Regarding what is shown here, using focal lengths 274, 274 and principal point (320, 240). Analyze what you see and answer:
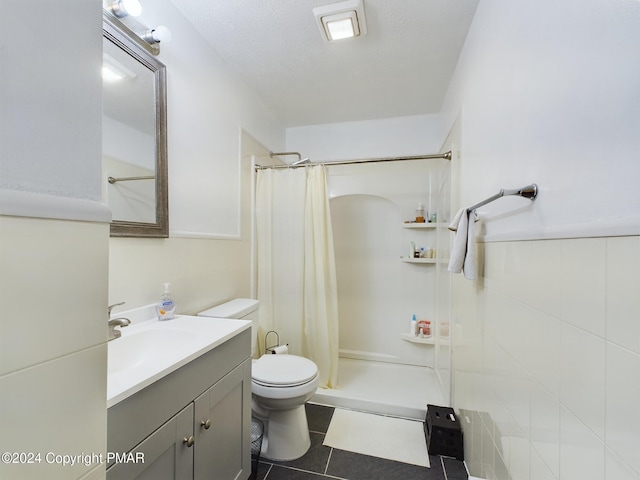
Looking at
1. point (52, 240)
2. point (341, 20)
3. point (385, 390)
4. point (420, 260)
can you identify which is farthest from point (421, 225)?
point (52, 240)

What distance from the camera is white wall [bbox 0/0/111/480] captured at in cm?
38

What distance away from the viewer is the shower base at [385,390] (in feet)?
6.44

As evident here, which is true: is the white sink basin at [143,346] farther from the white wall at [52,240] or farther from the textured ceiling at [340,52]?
the textured ceiling at [340,52]

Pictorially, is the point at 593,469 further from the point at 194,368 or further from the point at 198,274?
the point at 198,274

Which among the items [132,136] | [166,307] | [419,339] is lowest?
[419,339]

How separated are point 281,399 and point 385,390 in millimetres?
1062

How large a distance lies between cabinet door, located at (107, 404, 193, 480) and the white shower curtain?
133 cm

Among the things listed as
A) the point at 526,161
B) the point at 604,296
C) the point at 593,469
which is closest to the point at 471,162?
the point at 526,161

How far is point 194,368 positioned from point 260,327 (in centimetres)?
137

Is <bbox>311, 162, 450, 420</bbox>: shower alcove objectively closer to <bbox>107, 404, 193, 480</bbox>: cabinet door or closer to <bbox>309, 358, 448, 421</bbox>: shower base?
<bbox>309, 358, 448, 421</bbox>: shower base

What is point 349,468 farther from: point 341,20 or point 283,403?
point 341,20

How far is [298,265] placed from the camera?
2266mm

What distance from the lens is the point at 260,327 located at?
228 centimetres

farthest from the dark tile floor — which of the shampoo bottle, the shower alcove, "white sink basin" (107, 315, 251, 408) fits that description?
the shampoo bottle
